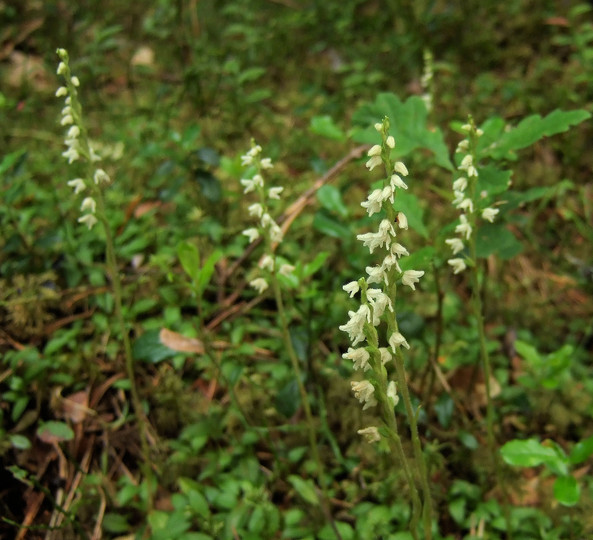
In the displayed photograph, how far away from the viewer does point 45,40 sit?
4.47 metres

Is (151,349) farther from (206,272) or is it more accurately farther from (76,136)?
(76,136)

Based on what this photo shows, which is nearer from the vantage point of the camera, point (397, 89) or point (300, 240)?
point (300, 240)

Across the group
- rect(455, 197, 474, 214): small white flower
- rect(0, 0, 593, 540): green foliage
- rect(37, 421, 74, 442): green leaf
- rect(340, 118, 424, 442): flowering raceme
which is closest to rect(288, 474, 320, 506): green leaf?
rect(0, 0, 593, 540): green foliage

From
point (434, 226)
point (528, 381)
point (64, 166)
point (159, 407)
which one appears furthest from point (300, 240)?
point (64, 166)

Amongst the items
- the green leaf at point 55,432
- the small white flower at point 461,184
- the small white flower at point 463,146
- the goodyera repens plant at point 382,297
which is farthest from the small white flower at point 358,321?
the green leaf at point 55,432

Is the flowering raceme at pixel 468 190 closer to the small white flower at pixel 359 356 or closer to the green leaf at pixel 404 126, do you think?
the green leaf at pixel 404 126

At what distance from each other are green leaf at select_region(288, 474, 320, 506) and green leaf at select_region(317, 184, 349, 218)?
1194 millimetres

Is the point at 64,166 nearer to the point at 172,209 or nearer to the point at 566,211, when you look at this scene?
the point at 172,209

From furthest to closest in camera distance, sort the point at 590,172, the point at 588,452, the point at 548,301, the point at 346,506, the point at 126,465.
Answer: the point at 590,172
the point at 548,301
the point at 126,465
the point at 346,506
the point at 588,452

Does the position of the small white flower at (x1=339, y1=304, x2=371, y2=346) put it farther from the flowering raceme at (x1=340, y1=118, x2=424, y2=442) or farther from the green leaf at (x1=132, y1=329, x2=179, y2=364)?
the green leaf at (x1=132, y1=329, x2=179, y2=364)

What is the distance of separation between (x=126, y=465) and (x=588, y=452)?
1.89m

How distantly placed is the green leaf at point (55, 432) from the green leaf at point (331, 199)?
152 cm

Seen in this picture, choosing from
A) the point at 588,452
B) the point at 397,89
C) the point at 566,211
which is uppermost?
the point at 397,89

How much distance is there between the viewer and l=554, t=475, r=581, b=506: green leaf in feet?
5.72
